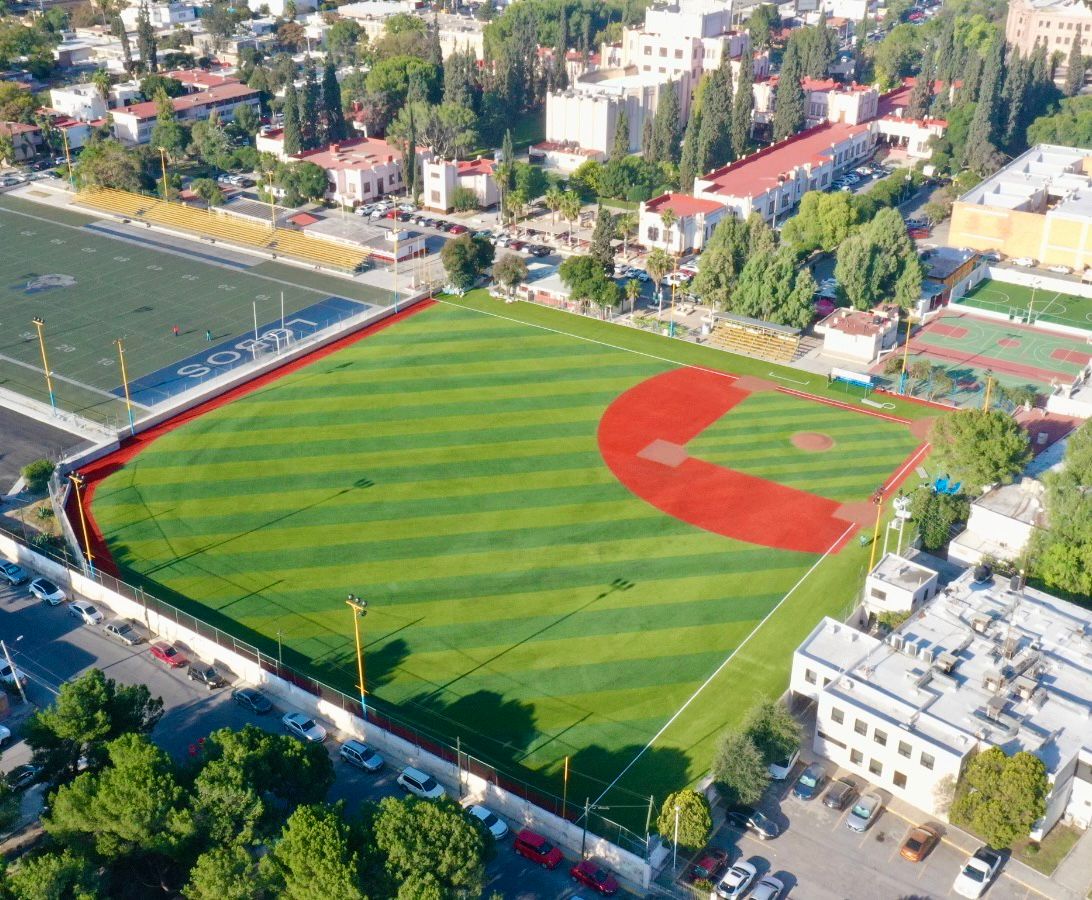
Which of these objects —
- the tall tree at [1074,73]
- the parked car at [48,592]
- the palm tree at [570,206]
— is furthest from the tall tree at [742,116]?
the parked car at [48,592]

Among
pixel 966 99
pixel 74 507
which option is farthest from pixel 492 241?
pixel 966 99

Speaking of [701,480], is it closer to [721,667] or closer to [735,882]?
[721,667]

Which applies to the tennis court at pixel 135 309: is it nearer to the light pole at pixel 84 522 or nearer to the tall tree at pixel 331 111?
the light pole at pixel 84 522

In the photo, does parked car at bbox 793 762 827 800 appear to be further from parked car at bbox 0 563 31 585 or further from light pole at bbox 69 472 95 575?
parked car at bbox 0 563 31 585

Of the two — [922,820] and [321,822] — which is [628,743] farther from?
[321,822]

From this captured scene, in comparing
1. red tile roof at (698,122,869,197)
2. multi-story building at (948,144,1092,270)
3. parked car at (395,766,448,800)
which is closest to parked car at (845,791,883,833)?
parked car at (395,766,448,800)

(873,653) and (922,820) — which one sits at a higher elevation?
(873,653)
